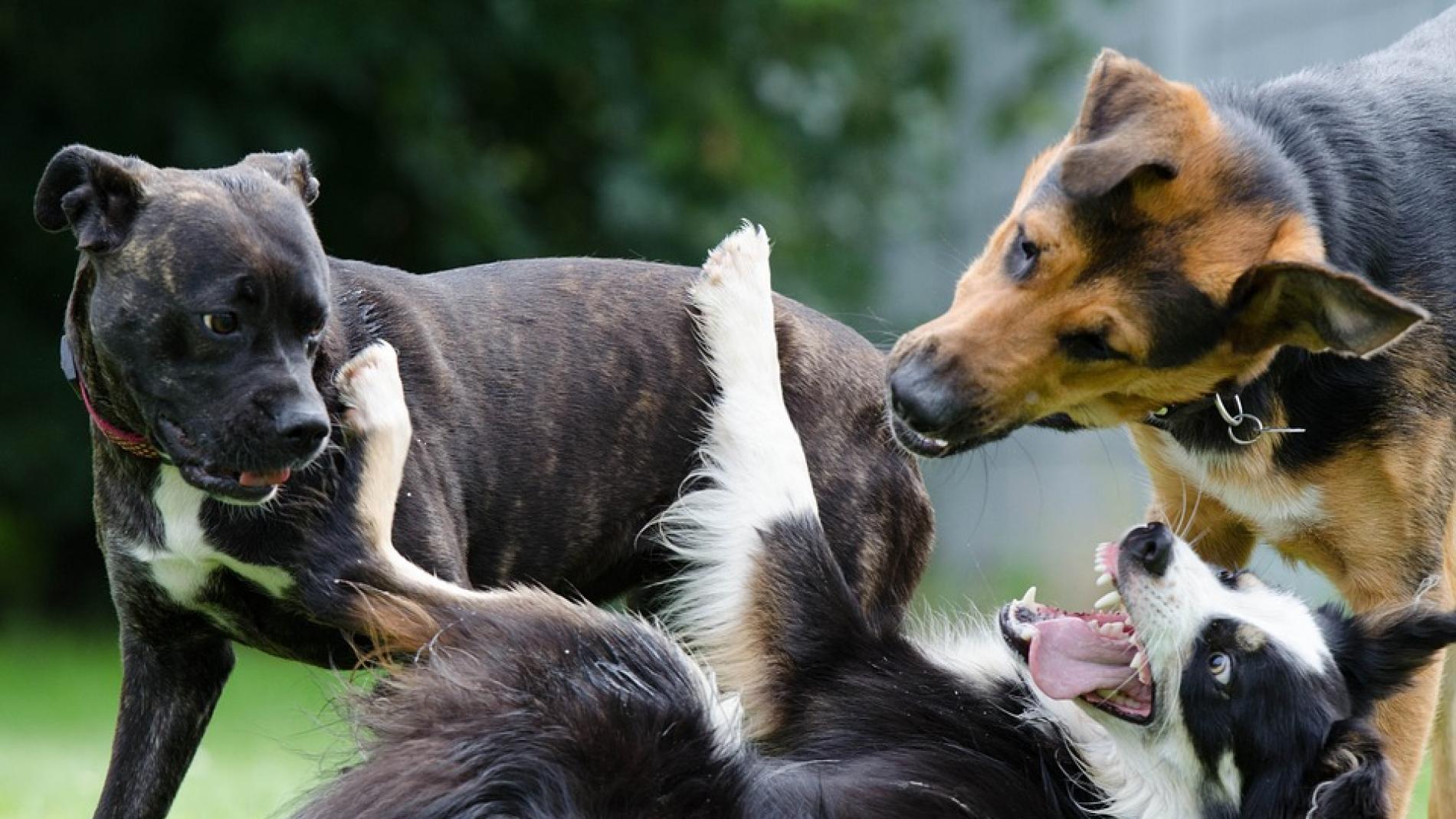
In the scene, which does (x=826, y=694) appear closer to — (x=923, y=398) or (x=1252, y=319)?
(x=923, y=398)

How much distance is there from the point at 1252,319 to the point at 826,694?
1.51 metres

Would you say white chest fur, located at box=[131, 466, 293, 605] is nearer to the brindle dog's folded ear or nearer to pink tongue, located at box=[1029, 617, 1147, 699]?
pink tongue, located at box=[1029, 617, 1147, 699]

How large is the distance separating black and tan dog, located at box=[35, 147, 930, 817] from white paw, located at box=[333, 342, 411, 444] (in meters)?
0.03

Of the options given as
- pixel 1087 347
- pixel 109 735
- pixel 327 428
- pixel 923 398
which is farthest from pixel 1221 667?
pixel 109 735

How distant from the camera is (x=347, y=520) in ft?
14.8

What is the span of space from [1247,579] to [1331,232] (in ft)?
3.00

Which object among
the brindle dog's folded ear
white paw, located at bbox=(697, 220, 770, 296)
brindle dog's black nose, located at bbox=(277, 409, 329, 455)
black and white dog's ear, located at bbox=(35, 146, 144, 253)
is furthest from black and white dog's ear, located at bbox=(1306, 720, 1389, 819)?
black and white dog's ear, located at bbox=(35, 146, 144, 253)

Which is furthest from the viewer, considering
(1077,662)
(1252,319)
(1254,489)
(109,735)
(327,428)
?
(109,735)

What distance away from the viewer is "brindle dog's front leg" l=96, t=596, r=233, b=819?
4727 millimetres

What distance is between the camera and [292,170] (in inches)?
187

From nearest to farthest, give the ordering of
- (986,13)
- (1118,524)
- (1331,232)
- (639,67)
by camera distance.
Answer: (1331,232) < (639,67) < (1118,524) < (986,13)

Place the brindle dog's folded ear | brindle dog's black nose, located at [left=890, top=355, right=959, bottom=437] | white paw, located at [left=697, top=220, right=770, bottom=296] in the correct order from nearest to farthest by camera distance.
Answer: the brindle dog's folded ear
brindle dog's black nose, located at [left=890, top=355, right=959, bottom=437]
white paw, located at [left=697, top=220, right=770, bottom=296]

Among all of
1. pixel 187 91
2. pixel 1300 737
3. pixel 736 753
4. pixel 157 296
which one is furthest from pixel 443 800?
pixel 187 91

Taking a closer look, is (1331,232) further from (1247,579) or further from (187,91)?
(187,91)
